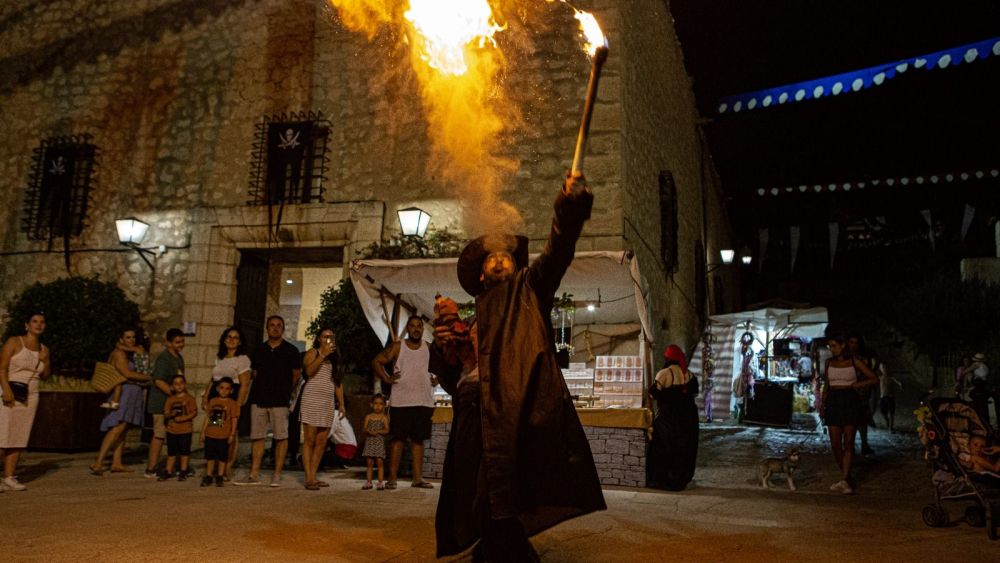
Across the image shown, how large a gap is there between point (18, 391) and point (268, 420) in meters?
2.34

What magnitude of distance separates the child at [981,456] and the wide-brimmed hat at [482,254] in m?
4.12

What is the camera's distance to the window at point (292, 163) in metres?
11.2

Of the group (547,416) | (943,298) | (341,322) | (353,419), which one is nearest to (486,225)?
(341,322)

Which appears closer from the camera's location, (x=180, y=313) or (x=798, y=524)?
(x=798, y=524)

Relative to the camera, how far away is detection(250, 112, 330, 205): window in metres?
11.2

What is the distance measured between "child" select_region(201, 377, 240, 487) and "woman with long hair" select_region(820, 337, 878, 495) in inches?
253

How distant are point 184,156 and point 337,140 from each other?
287cm

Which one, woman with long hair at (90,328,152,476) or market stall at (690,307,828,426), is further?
market stall at (690,307,828,426)

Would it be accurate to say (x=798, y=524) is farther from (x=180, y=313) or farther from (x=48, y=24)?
(x=48, y=24)

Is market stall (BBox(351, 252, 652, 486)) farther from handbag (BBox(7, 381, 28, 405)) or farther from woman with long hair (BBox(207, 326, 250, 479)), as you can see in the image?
handbag (BBox(7, 381, 28, 405))

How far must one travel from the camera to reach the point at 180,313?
11.2 m

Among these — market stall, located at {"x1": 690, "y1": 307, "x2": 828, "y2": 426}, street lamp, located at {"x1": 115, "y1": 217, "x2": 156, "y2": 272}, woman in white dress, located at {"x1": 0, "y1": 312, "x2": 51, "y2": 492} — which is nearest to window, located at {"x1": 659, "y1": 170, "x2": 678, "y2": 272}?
market stall, located at {"x1": 690, "y1": 307, "x2": 828, "y2": 426}

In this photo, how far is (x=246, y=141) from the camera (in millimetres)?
11555

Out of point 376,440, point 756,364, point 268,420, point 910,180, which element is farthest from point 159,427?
point 910,180
